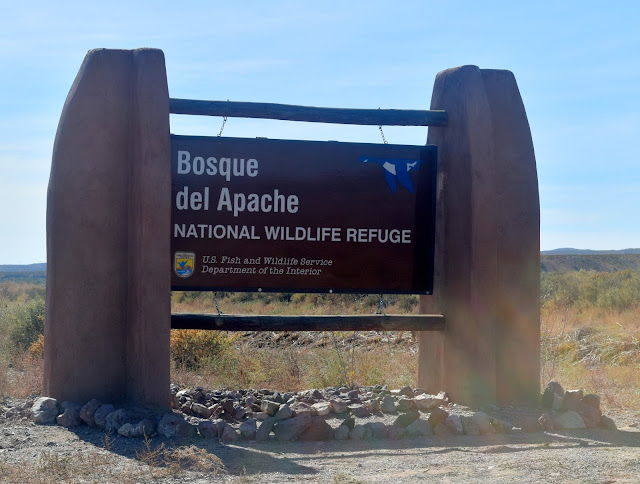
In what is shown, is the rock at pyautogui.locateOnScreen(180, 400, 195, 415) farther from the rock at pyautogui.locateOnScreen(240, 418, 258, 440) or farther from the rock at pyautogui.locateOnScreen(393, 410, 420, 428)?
the rock at pyautogui.locateOnScreen(393, 410, 420, 428)

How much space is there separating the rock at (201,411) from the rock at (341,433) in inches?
59.1

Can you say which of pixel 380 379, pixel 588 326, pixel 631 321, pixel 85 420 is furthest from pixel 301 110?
pixel 631 321

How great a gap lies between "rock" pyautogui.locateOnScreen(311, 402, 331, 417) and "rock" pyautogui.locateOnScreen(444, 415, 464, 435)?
4.36ft

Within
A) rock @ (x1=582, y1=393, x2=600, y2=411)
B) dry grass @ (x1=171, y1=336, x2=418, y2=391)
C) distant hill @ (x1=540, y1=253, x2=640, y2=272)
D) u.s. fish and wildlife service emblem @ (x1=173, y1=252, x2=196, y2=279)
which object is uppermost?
distant hill @ (x1=540, y1=253, x2=640, y2=272)

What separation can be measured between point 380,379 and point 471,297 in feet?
11.5

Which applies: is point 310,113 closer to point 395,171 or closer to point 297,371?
point 395,171

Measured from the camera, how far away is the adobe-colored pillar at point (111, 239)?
800cm

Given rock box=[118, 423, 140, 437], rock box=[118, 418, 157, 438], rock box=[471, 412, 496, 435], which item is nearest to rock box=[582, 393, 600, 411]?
rock box=[471, 412, 496, 435]

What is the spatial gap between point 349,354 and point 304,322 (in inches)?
253

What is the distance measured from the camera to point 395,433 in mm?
7477

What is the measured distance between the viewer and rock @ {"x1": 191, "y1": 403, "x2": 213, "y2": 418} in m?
8.24

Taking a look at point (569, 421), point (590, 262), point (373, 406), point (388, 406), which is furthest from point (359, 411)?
point (590, 262)

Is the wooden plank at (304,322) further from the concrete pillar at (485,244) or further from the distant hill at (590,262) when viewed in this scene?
the distant hill at (590,262)

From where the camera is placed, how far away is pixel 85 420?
24.9 ft
